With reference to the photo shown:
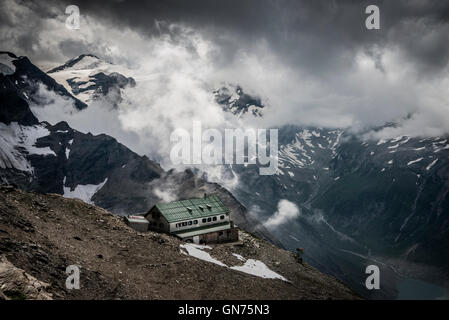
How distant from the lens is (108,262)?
51312 millimetres

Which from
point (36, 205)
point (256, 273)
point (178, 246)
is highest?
point (36, 205)

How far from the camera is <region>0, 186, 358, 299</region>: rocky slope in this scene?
41469 millimetres

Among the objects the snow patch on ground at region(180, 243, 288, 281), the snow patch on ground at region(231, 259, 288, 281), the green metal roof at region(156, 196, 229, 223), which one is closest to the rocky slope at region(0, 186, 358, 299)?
the snow patch on ground at region(180, 243, 288, 281)

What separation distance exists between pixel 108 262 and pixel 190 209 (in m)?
32.5

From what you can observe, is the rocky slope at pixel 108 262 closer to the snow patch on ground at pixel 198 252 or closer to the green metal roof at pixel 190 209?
the snow patch on ground at pixel 198 252

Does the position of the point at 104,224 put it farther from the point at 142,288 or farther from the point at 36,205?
the point at 142,288

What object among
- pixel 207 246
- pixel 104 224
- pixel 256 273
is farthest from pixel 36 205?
pixel 256 273

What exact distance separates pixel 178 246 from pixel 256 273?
15.2 metres

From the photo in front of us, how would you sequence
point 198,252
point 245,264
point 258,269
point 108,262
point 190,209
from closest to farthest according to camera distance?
1. point 108,262
2. point 258,269
3. point 198,252
4. point 245,264
5. point 190,209

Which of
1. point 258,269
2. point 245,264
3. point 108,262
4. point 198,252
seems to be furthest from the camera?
point 245,264

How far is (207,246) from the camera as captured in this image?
Result: 242 ft

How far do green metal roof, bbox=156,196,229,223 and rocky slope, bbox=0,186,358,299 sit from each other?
31.6 feet

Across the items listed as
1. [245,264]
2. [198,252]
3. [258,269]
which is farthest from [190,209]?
[258,269]

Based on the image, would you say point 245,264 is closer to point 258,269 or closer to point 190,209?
point 258,269
